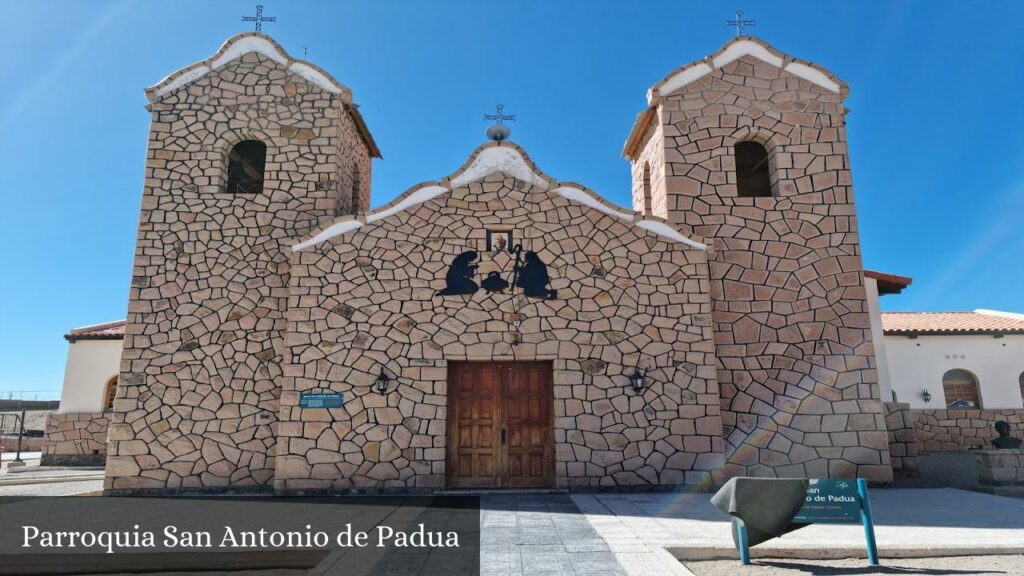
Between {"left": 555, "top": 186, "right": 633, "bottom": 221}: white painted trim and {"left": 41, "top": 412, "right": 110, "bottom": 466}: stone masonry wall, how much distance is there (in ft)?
43.1

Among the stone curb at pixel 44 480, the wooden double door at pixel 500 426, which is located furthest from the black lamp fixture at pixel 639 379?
the stone curb at pixel 44 480

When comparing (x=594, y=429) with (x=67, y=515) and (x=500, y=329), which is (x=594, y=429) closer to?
(x=500, y=329)

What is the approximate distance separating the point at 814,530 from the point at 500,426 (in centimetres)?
480

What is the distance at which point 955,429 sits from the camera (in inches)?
675

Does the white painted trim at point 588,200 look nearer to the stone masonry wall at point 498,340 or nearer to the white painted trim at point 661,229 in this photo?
the stone masonry wall at point 498,340

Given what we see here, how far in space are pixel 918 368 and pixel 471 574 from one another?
61.8 feet

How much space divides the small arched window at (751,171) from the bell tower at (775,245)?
0.02 metres

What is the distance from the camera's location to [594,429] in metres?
9.89

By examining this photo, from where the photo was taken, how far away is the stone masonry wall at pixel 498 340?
9797mm

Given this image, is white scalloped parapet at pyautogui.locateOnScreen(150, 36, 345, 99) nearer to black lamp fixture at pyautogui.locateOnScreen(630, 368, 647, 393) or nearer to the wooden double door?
the wooden double door

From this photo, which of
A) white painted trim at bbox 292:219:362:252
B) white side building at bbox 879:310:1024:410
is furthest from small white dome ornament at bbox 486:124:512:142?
white side building at bbox 879:310:1024:410

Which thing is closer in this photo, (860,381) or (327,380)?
(327,380)

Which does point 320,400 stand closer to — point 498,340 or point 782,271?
point 498,340

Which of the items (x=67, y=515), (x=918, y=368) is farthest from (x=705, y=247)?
(x=918, y=368)
